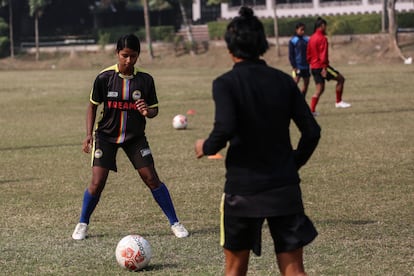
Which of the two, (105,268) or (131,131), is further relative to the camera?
(131,131)

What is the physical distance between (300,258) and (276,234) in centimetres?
20

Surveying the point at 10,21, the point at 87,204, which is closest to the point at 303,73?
the point at 87,204

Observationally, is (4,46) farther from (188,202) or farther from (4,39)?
(188,202)

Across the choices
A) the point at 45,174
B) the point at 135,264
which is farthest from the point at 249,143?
the point at 45,174

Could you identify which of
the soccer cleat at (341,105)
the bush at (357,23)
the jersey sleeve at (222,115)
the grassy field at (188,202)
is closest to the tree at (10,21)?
the bush at (357,23)

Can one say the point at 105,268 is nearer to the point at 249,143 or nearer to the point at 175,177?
the point at 249,143

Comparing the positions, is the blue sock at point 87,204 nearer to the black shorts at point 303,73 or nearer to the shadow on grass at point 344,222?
the shadow on grass at point 344,222

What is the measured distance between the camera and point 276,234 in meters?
5.37

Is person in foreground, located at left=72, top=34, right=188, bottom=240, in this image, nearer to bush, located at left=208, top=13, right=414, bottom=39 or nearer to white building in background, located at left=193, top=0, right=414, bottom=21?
bush, located at left=208, top=13, right=414, bottom=39

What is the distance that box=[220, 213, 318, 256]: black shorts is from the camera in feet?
17.4

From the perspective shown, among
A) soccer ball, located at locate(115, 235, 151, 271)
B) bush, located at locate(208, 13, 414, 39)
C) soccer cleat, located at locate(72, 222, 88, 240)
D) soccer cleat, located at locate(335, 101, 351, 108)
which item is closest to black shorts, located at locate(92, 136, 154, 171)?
soccer cleat, located at locate(72, 222, 88, 240)

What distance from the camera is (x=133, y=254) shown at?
7398mm

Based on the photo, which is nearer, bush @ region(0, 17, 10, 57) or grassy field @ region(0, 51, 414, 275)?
grassy field @ region(0, 51, 414, 275)

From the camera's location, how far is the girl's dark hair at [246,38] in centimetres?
525
